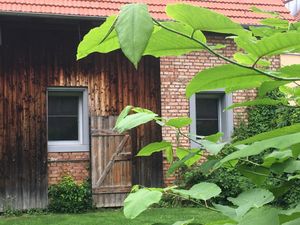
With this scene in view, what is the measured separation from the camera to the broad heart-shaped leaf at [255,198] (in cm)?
94

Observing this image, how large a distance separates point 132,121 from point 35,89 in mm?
8547

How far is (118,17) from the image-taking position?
613mm

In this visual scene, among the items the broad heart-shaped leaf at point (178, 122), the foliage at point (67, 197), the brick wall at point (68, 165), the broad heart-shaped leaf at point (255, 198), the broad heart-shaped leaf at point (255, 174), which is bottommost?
→ the foliage at point (67, 197)

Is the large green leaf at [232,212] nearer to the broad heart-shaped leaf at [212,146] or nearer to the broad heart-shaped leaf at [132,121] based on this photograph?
the broad heart-shaped leaf at [212,146]

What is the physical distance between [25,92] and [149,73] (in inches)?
92.2

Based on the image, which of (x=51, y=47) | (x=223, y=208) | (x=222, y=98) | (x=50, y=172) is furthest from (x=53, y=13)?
(x=223, y=208)

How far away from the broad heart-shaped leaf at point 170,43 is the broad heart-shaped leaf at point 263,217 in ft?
0.82

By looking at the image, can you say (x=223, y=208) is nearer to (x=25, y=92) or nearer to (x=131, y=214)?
(x=131, y=214)

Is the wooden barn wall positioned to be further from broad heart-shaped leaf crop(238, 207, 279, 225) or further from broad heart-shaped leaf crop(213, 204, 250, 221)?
broad heart-shaped leaf crop(238, 207, 279, 225)

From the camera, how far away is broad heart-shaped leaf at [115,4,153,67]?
0.57 metres

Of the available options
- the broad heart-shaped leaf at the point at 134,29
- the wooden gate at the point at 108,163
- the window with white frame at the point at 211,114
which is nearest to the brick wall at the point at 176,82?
the window with white frame at the point at 211,114

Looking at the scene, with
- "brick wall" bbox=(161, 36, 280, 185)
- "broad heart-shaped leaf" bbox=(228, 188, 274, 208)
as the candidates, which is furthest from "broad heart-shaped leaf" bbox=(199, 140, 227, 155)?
"brick wall" bbox=(161, 36, 280, 185)

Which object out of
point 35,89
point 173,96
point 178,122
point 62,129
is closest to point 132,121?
point 178,122

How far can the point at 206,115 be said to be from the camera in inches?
417
